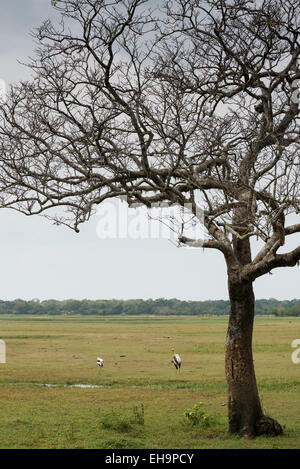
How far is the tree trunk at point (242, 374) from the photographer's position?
578 inches

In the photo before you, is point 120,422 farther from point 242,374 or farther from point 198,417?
point 242,374

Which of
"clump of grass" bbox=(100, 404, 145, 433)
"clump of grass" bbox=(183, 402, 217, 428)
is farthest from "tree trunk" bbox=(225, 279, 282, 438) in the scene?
"clump of grass" bbox=(100, 404, 145, 433)

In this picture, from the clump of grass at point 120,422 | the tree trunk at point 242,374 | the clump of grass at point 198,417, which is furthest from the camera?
the clump of grass at point 198,417

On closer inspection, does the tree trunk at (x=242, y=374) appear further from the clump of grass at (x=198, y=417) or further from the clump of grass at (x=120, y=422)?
the clump of grass at (x=120, y=422)

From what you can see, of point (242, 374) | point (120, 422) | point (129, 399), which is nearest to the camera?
point (242, 374)

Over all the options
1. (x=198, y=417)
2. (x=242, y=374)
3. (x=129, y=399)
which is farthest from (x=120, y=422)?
(x=129, y=399)

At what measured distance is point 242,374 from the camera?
14.7m

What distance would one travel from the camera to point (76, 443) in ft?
47.9

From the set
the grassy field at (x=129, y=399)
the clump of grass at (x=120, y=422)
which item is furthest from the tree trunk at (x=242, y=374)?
the clump of grass at (x=120, y=422)

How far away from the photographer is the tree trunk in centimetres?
1467

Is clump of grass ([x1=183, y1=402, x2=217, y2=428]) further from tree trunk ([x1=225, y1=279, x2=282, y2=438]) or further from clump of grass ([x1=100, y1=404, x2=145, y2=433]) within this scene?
clump of grass ([x1=100, y1=404, x2=145, y2=433])

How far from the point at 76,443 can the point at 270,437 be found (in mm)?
4448

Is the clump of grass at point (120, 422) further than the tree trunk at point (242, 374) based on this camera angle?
Yes
